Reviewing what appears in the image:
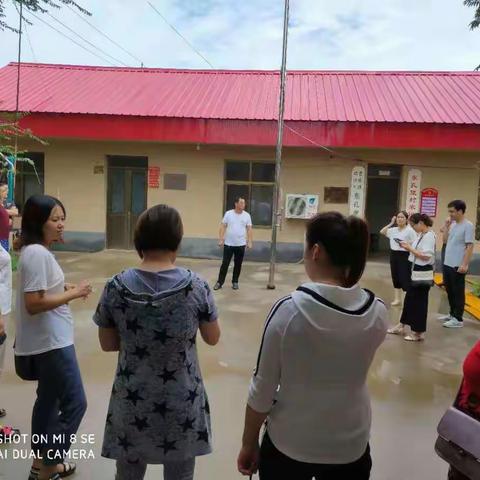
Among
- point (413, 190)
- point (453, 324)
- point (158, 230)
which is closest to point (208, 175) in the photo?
point (413, 190)

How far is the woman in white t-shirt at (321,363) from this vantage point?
146 cm

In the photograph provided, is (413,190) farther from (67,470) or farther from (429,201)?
(67,470)

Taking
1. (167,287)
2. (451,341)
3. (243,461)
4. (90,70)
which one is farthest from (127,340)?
(90,70)

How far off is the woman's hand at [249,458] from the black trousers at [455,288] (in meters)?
4.66

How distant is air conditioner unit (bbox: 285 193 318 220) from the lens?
403 inches

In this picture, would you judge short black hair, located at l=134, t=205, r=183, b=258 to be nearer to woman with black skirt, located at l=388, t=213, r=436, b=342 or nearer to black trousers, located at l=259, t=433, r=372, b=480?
black trousers, located at l=259, t=433, r=372, b=480

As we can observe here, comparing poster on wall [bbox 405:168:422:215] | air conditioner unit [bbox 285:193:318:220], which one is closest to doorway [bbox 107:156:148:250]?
air conditioner unit [bbox 285:193:318:220]

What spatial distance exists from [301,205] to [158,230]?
872cm

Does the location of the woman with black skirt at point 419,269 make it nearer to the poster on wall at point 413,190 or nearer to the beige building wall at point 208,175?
the poster on wall at point 413,190

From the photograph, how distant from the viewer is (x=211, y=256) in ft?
34.9

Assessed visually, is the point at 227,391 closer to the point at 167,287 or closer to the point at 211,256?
the point at 167,287

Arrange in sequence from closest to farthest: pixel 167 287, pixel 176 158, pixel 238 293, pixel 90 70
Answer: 1. pixel 167 287
2. pixel 238 293
3. pixel 176 158
4. pixel 90 70

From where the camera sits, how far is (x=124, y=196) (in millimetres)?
11078

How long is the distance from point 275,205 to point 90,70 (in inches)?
329
